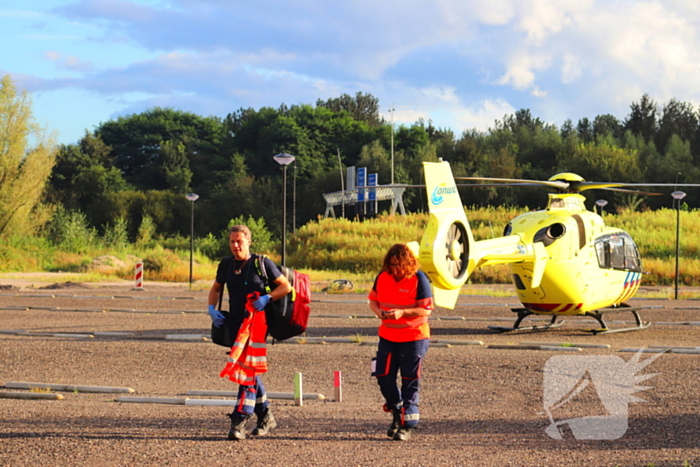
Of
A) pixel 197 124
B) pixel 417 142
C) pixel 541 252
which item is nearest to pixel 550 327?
pixel 541 252

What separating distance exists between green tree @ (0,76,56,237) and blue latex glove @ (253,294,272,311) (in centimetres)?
4059

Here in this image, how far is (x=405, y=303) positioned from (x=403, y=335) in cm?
30

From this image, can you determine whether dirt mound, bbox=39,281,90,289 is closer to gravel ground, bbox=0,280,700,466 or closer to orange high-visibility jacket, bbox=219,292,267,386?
gravel ground, bbox=0,280,700,466

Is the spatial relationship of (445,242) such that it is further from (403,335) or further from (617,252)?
(617,252)

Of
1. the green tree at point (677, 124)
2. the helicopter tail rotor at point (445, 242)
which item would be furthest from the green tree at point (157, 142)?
the helicopter tail rotor at point (445, 242)

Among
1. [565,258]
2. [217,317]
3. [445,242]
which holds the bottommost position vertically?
[217,317]

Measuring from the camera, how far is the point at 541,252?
49.8ft

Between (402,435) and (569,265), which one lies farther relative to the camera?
(569,265)

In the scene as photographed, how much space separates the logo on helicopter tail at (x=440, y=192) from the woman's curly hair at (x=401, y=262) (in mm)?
5102

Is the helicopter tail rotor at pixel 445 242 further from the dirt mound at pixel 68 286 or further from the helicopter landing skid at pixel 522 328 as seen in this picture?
the dirt mound at pixel 68 286

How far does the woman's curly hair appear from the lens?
275 inches

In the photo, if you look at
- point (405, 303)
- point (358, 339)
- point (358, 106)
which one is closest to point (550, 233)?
point (358, 339)

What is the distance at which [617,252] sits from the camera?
16.4m

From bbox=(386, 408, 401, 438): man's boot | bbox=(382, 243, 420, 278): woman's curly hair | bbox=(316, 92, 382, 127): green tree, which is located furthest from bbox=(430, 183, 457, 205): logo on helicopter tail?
bbox=(316, 92, 382, 127): green tree
